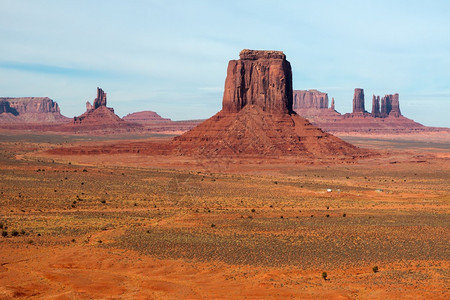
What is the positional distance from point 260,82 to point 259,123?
9.33 meters

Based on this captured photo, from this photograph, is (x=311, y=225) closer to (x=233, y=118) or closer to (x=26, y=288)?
(x=26, y=288)

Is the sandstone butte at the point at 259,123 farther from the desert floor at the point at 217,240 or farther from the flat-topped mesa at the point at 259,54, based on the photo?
the desert floor at the point at 217,240

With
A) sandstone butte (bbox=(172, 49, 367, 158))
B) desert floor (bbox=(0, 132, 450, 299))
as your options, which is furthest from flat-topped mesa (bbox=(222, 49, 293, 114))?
desert floor (bbox=(0, 132, 450, 299))

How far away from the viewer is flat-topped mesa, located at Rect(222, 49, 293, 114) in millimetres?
112125

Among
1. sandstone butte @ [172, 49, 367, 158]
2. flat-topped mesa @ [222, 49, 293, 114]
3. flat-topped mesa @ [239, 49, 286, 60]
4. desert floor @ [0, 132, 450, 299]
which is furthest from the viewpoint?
flat-topped mesa @ [239, 49, 286, 60]

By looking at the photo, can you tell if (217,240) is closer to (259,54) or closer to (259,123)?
(259,123)

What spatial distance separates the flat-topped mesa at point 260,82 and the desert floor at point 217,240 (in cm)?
5073

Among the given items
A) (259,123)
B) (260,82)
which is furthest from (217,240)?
(260,82)

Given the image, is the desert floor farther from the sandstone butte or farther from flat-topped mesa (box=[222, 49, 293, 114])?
flat-topped mesa (box=[222, 49, 293, 114])

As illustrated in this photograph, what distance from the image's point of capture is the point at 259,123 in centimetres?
10919

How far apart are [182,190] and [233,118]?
55749 mm

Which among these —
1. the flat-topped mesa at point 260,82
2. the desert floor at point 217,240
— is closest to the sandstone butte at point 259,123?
the flat-topped mesa at point 260,82

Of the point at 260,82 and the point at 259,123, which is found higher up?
the point at 260,82

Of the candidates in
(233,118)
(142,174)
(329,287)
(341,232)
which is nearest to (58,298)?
(329,287)
